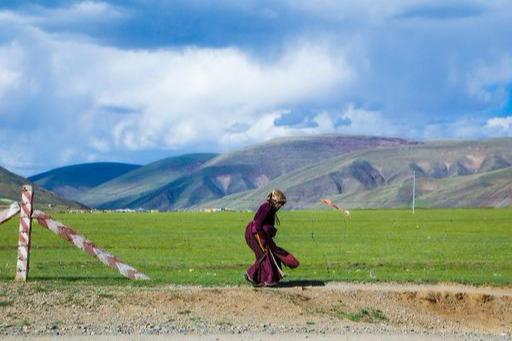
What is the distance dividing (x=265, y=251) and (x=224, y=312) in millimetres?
3464

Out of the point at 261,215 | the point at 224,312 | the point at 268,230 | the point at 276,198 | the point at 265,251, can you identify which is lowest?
the point at 224,312

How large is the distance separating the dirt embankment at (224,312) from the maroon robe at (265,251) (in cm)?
71

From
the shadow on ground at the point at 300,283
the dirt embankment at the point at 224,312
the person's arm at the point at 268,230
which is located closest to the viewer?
the dirt embankment at the point at 224,312

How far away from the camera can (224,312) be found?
19.6 meters

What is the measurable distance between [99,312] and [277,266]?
17.1 feet

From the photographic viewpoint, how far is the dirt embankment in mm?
18266

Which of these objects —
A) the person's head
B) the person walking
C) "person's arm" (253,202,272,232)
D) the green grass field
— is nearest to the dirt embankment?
the person walking

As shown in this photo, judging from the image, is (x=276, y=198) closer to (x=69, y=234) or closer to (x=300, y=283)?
(x=300, y=283)

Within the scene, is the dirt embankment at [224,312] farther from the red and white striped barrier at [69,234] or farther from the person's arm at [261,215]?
the red and white striped barrier at [69,234]

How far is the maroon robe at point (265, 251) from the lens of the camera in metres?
22.6

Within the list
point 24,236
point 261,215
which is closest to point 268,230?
point 261,215

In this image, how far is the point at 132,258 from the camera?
1645 inches

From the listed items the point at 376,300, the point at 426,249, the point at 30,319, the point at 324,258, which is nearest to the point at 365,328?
the point at 376,300

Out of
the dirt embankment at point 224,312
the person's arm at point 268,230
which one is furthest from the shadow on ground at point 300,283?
Result: the person's arm at point 268,230
